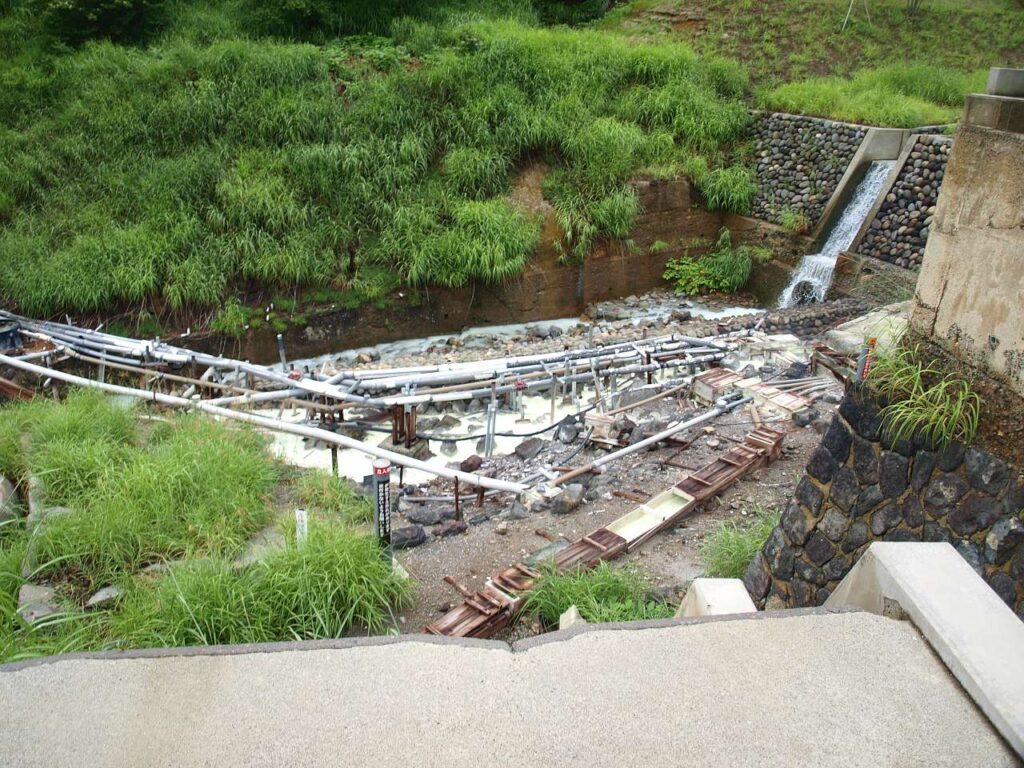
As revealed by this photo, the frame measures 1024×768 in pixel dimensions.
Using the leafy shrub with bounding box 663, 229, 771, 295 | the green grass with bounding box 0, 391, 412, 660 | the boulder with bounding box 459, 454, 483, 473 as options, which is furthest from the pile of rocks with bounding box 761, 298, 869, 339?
the green grass with bounding box 0, 391, 412, 660

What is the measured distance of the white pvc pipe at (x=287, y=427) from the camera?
6492mm

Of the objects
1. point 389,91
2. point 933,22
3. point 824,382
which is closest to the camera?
point 824,382

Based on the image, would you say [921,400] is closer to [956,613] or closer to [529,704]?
[956,613]

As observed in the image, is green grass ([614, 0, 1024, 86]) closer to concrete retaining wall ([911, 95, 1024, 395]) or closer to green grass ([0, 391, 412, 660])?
concrete retaining wall ([911, 95, 1024, 395])

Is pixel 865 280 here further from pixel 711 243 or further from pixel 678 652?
pixel 678 652

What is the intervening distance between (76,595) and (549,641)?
3.48 m

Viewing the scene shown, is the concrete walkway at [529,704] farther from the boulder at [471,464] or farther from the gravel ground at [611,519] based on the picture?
the boulder at [471,464]

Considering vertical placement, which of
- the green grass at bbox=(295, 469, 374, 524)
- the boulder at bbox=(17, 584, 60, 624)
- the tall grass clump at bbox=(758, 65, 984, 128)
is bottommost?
the green grass at bbox=(295, 469, 374, 524)

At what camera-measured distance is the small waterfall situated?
523 inches

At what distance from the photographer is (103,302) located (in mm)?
11109

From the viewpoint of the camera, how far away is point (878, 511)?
12.5ft

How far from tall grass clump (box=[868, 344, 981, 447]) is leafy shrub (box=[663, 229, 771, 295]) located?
1049 cm

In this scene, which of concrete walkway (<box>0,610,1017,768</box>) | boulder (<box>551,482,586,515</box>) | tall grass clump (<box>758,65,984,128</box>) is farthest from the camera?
tall grass clump (<box>758,65,984,128</box>)

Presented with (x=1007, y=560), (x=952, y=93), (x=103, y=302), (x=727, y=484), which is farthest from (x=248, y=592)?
(x=952, y=93)
